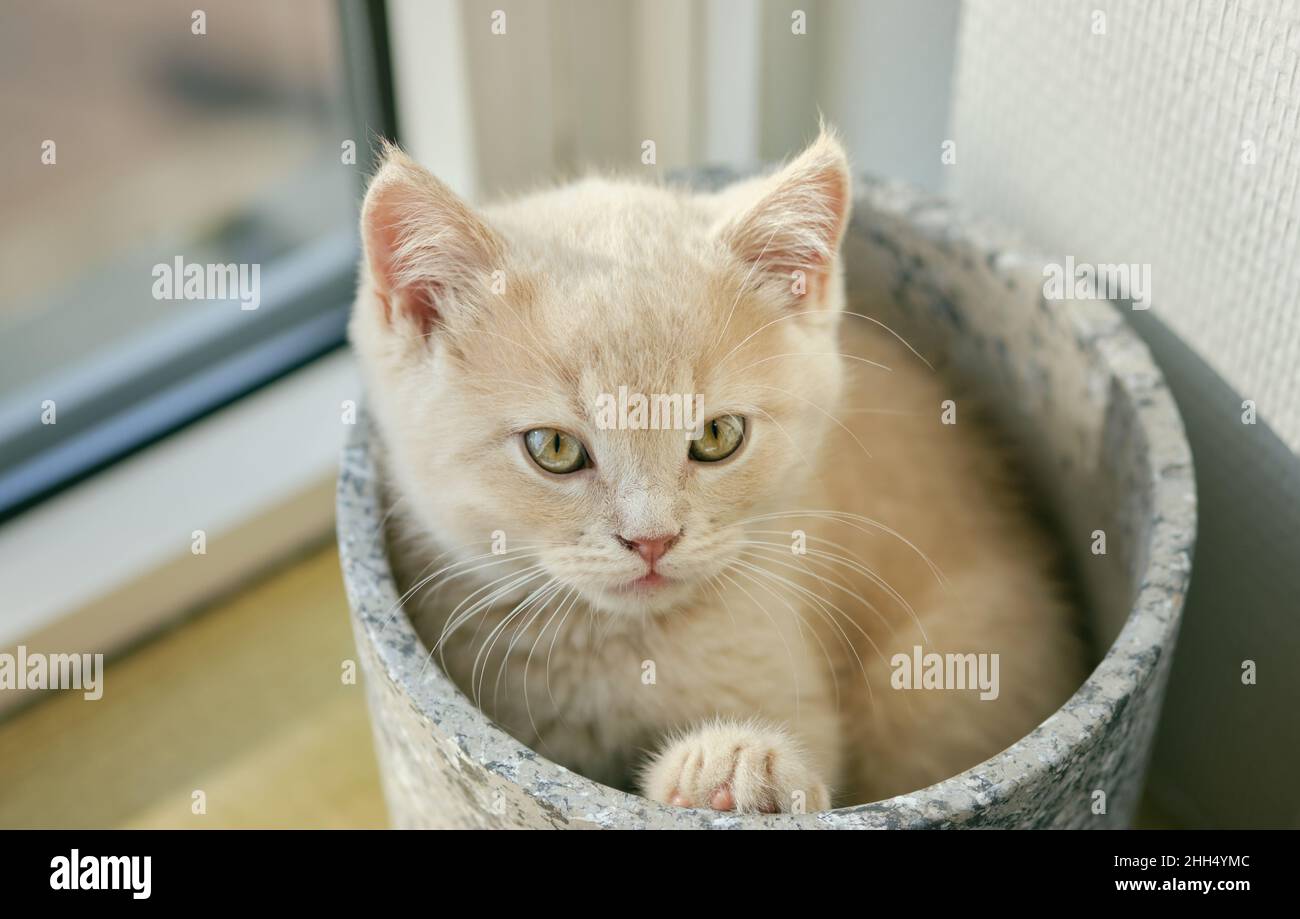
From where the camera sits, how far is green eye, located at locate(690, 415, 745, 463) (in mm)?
943

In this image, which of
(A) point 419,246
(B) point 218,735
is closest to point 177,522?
(B) point 218,735

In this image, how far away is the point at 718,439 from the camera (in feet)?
3.12

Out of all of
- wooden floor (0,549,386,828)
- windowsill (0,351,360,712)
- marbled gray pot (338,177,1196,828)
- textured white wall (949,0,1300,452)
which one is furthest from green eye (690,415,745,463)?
windowsill (0,351,360,712)

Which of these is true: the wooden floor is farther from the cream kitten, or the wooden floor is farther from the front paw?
the front paw

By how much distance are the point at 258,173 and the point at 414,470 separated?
848 mm

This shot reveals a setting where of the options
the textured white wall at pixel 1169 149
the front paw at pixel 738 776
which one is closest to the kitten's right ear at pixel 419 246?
the front paw at pixel 738 776

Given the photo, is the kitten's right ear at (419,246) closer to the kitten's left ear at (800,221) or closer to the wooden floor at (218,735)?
the kitten's left ear at (800,221)

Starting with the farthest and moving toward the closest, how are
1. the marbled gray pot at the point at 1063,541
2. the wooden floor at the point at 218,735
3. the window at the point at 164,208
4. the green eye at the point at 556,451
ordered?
the window at the point at 164,208 → the wooden floor at the point at 218,735 → the green eye at the point at 556,451 → the marbled gray pot at the point at 1063,541

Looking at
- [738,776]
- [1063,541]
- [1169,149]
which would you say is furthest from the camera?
[1063,541]

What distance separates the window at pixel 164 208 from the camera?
1458 mm

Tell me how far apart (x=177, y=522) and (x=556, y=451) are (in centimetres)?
71

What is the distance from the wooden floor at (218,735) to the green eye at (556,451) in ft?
1.90

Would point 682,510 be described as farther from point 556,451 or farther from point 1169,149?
point 1169,149

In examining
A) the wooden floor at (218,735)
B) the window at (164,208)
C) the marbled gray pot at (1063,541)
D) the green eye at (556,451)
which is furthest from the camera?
the window at (164,208)
